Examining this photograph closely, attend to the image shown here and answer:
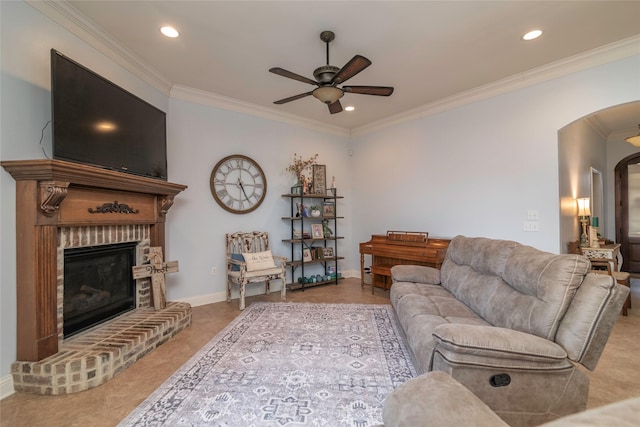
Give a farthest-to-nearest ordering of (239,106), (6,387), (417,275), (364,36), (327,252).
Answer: (327,252)
(239,106)
(417,275)
(364,36)
(6,387)

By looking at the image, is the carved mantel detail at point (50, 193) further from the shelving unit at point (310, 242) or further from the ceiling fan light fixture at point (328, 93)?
the shelving unit at point (310, 242)

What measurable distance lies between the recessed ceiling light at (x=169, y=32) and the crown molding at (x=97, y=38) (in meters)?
0.53

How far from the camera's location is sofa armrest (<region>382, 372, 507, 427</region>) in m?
0.76

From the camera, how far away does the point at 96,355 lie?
6.72 feet

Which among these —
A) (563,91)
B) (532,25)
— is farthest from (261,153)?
(563,91)

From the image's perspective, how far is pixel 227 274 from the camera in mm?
3992

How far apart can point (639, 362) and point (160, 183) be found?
4509 millimetres

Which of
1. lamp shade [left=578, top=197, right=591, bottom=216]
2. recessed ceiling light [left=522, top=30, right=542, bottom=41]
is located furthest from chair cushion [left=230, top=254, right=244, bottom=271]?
lamp shade [left=578, top=197, right=591, bottom=216]

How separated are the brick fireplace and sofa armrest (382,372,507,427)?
219 centimetres

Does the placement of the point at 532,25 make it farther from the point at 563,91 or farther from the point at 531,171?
the point at 531,171

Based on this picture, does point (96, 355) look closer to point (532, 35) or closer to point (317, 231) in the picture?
point (317, 231)

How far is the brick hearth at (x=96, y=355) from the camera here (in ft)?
6.28

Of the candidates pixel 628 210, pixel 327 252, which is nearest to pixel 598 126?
pixel 628 210

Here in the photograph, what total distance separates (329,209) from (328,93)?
2.74m
